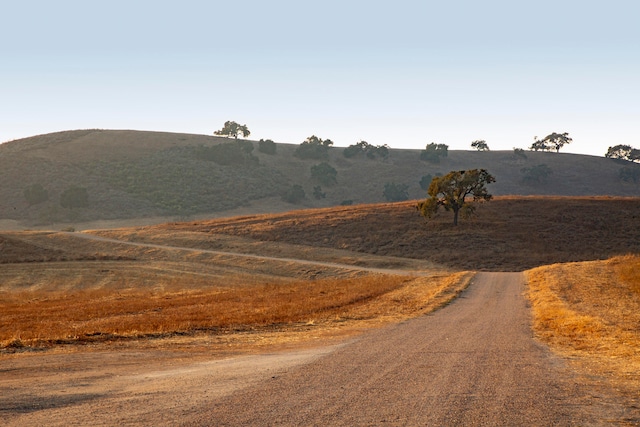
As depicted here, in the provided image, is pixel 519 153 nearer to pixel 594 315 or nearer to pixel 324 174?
pixel 324 174

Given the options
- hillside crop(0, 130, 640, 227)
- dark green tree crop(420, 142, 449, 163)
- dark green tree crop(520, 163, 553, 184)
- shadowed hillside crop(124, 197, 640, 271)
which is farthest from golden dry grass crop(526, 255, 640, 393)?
dark green tree crop(420, 142, 449, 163)

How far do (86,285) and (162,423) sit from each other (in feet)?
151

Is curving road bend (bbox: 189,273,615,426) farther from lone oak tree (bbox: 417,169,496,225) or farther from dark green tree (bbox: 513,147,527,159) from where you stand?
dark green tree (bbox: 513,147,527,159)

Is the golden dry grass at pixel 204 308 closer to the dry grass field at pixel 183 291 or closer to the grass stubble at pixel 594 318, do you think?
the dry grass field at pixel 183 291

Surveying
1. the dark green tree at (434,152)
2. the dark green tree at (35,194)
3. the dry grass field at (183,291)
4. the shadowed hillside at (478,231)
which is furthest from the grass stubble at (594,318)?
the dark green tree at (434,152)

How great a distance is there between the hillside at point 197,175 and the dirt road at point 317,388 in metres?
112

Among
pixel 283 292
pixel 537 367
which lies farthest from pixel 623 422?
pixel 283 292

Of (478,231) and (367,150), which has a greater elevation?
(367,150)

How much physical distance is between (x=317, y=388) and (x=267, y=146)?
567ft

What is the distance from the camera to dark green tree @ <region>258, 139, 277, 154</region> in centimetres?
18160

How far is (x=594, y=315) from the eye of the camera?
24734 millimetres

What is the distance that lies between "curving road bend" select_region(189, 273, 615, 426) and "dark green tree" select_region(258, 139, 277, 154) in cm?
16424

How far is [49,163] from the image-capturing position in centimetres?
14938

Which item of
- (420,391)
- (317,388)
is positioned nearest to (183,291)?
(317,388)
